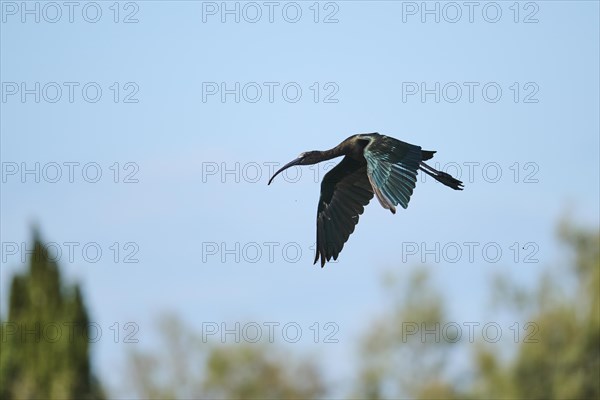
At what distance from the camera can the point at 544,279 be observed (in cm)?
4003

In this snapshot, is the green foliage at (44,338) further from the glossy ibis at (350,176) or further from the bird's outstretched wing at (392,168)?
the bird's outstretched wing at (392,168)

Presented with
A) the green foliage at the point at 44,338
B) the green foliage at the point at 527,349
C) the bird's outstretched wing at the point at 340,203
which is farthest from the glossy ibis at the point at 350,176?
the green foliage at the point at 527,349

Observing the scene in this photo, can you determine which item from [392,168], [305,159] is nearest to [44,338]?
[305,159]

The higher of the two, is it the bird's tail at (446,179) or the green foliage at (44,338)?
the bird's tail at (446,179)

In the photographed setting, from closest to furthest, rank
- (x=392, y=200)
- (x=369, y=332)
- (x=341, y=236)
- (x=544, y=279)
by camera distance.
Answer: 1. (x=392, y=200)
2. (x=341, y=236)
3. (x=544, y=279)
4. (x=369, y=332)

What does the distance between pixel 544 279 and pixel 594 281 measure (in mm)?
1509

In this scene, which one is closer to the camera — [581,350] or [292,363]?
[581,350]

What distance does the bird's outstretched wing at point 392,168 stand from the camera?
52.6ft

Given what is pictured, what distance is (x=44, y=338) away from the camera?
1045 inches

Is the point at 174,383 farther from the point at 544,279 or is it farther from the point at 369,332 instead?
the point at 544,279

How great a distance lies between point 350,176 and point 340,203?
39cm

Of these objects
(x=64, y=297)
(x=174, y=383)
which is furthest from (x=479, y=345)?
(x=64, y=297)

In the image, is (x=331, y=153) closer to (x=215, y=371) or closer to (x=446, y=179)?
(x=446, y=179)

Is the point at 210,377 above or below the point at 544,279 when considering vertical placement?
below
